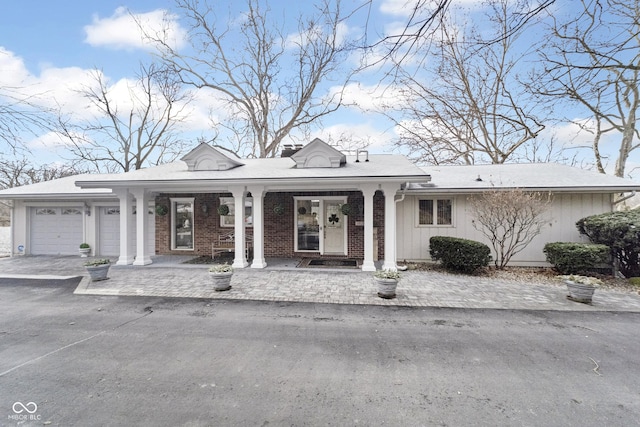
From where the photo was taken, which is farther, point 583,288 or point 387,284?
point 387,284

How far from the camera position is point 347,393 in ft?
9.70

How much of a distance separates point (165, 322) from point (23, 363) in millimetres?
1710

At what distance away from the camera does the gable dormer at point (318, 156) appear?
945 centimetres

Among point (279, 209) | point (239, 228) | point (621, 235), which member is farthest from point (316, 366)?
point (621, 235)

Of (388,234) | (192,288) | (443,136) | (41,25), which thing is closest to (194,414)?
(192,288)

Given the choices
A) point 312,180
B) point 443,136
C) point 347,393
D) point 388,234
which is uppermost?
point 443,136

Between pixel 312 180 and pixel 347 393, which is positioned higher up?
pixel 312 180

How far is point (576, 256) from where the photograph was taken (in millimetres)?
7852

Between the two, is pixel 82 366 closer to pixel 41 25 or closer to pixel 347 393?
pixel 347 393

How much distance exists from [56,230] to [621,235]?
19.5 meters

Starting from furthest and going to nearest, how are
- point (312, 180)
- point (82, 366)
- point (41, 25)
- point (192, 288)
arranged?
point (312, 180) < point (192, 288) < point (41, 25) < point (82, 366)

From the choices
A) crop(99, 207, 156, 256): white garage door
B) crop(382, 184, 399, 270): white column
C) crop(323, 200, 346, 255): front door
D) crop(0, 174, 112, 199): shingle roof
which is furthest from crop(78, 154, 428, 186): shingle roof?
crop(99, 207, 156, 256): white garage door

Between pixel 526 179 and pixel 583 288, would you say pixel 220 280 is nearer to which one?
pixel 583 288

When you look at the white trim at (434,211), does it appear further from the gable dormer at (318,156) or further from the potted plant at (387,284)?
the potted plant at (387,284)
